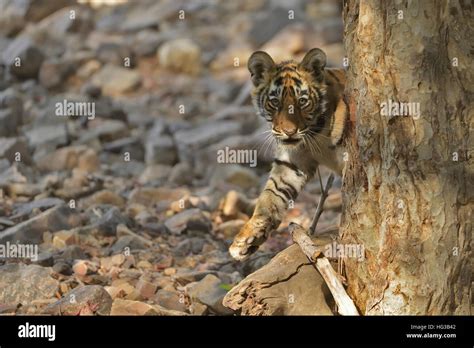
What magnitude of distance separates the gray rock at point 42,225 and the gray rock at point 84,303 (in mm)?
1421

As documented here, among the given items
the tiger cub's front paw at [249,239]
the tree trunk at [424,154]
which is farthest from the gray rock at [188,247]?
the tree trunk at [424,154]

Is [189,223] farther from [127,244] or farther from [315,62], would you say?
[315,62]

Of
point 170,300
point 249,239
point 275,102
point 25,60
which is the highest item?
point 25,60

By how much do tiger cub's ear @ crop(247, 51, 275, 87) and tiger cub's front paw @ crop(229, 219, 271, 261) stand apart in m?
1.12

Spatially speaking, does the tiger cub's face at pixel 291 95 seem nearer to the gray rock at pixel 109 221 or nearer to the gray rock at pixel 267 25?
the gray rock at pixel 109 221

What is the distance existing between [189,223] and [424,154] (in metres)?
3.65

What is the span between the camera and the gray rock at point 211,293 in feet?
19.5

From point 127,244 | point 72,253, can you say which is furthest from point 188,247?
point 72,253

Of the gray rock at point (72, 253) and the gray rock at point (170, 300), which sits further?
the gray rock at point (72, 253)

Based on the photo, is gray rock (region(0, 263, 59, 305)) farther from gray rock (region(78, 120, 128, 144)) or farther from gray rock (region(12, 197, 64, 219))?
gray rock (region(78, 120, 128, 144))

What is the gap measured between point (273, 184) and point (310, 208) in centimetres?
252

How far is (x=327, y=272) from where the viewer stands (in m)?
5.14

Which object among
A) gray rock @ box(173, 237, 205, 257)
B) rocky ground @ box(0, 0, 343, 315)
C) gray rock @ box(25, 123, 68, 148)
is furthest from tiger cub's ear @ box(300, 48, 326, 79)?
gray rock @ box(25, 123, 68, 148)

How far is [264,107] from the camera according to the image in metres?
6.47
